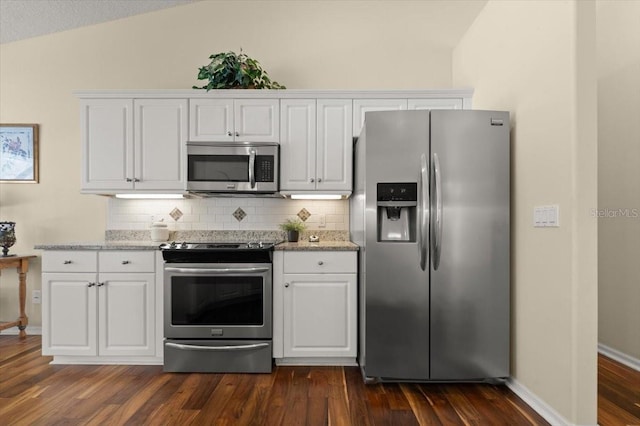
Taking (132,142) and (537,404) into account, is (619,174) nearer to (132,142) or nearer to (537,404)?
(537,404)

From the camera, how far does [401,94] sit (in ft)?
10.00

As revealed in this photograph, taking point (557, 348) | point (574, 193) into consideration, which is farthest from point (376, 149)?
point (557, 348)

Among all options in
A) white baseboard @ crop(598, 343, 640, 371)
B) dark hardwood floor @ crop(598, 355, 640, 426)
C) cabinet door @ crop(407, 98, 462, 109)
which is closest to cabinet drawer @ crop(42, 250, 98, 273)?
cabinet door @ crop(407, 98, 462, 109)

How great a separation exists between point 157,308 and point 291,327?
39.1 inches

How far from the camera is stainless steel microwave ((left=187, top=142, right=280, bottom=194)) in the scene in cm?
299

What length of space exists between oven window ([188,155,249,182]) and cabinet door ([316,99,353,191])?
61 cm

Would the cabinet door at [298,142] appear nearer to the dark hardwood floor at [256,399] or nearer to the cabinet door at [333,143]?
the cabinet door at [333,143]

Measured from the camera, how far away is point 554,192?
78.1 inches

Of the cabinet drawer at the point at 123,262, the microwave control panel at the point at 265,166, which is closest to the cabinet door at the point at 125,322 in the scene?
the cabinet drawer at the point at 123,262

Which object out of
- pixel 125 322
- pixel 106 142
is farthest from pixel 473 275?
pixel 106 142

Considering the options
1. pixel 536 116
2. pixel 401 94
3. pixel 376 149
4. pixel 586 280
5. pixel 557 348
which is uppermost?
pixel 401 94

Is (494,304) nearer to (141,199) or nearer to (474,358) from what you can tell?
(474,358)

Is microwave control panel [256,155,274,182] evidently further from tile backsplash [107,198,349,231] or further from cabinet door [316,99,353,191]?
tile backsplash [107,198,349,231]

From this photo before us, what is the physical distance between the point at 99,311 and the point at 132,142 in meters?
1.35
